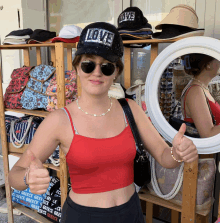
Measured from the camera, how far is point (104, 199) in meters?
0.96

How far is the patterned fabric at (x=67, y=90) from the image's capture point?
70.5 inches

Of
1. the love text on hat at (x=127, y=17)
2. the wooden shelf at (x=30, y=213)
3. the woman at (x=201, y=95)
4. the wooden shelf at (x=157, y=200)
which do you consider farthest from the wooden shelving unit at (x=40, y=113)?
the woman at (x=201, y=95)


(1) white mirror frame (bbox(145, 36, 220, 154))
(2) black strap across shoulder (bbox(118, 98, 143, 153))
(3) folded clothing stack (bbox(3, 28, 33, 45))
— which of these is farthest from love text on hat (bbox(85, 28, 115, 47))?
(3) folded clothing stack (bbox(3, 28, 33, 45))

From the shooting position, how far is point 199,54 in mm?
1132

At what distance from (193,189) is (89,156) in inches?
28.7

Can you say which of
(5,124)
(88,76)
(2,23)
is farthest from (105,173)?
(2,23)

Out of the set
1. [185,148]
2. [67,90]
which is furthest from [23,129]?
[185,148]

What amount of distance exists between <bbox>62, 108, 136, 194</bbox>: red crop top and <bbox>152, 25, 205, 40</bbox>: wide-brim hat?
2.06ft

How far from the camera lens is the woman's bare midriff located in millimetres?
963

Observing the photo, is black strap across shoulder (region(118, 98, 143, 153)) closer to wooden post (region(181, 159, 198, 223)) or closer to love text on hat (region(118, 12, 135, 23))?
wooden post (region(181, 159, 198, 223))

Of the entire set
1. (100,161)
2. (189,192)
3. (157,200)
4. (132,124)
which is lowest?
(157,200)

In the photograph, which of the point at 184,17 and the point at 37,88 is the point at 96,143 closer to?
the point at 184,17

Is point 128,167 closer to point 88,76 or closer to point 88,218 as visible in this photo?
point 88,218

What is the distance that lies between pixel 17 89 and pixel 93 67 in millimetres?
1377
